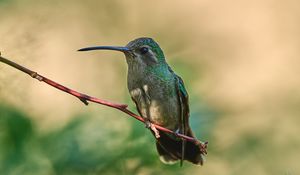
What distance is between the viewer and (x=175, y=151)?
2.24 metres

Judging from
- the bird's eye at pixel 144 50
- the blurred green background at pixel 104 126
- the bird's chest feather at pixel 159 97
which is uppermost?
the bird's eye at pixel 144 50

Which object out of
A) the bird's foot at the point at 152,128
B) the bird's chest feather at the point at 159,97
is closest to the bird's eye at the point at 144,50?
the bird's chest feather at the point at 159,97

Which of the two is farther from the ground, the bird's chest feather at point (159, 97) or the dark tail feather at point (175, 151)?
the bird's chest feather at point (159, 97)

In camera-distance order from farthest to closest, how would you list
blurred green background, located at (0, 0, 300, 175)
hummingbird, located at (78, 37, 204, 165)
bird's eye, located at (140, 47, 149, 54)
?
bird's eye, located at (140, 47, 149, 54), hummingbird, located at (78, 37, 204, 165), blurred green background, located at (0, 0, 300, 175)

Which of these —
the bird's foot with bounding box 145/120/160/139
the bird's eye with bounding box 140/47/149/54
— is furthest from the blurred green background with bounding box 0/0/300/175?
the bird's eye with bounding box 140/47/149/54

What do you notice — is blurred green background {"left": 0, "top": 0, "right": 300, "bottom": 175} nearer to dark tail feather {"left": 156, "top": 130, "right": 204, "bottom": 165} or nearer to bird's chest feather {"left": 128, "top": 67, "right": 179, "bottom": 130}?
dark tail feather {"left": 156, "top": 130, "right": 204, "bottom": 165}

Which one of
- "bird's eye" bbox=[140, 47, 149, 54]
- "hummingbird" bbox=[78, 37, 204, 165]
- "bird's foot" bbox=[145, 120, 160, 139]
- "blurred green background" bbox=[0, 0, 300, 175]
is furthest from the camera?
"bird's eye" bbox=[140, 47, 149, 54]

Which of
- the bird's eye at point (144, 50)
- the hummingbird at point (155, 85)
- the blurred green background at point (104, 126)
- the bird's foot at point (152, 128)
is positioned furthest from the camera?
the bird's eye at point (144, 50)

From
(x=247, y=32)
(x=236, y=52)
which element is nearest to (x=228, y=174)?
(x=236, y=52)

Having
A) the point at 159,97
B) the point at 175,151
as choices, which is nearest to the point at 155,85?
the point at 159,97

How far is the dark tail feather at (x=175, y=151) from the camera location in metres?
1.59

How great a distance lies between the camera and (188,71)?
1709 millimetres

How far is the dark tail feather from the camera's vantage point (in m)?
1.59

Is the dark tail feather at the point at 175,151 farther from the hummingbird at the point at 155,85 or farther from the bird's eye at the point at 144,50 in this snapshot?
the bird's eye at the point at 144,50
